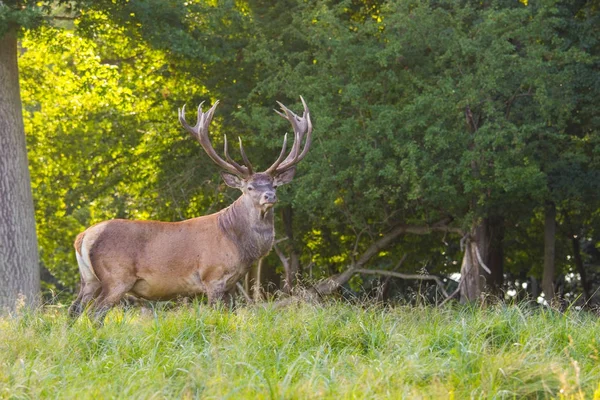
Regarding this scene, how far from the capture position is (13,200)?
13.9 meters

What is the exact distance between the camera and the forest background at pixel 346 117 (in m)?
14.5

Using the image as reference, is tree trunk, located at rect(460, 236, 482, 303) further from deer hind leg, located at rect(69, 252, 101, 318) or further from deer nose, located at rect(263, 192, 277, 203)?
deer hind leg, located at rect(69, 252, 101, 318)

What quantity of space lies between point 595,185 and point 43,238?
10329mm

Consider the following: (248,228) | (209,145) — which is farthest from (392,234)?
(248,228)

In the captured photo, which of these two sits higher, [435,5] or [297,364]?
[435,5]

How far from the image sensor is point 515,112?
15109 millimetres

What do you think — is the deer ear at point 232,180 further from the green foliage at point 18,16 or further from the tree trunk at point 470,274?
the tree trunk at point 470,274

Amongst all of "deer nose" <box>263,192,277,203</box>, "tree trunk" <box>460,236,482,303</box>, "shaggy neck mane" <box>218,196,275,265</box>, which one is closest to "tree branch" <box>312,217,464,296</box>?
"tree trunk" <box>460,236,482,303</box>

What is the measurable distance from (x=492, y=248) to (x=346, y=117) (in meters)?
4.26

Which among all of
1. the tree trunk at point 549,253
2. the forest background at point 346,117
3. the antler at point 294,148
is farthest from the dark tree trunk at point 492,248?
the antler at point 294,148

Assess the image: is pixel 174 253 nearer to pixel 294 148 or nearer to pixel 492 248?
pixel 294 148

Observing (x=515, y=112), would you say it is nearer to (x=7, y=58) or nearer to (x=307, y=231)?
(x=307, y=231)

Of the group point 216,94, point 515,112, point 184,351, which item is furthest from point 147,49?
point 184,351

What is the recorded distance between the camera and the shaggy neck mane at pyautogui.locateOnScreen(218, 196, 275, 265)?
10.1 m
